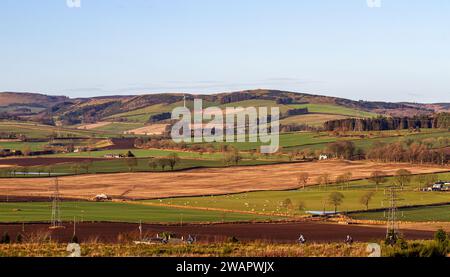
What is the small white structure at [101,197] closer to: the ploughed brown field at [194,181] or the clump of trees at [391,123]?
the ploughed brown field at [194,181]

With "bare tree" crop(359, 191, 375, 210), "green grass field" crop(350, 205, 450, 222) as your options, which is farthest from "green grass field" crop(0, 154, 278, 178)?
"green grass field" crop(350, 205, 450, 222)

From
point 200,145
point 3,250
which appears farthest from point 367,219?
point 200,145

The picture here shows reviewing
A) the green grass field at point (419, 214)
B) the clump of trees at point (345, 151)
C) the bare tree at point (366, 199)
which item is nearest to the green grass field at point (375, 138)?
the clump of trees at point (345, 151)

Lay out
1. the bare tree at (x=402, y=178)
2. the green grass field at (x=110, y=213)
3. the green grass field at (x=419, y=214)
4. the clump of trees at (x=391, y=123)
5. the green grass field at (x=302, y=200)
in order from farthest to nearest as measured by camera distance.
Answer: the clump of trees at (x=391, y=123), the bare tree at (x=402, y=178), the green grass field at (x=302, y=200), the green grass field at (x=419, y=214), the green grass field at (x=110, y=213)

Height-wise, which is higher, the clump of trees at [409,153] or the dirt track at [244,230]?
the clump of trees at [409,153]

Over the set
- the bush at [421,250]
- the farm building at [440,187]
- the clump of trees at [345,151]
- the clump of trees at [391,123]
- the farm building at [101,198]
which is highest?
the clump of trees at [391,123]

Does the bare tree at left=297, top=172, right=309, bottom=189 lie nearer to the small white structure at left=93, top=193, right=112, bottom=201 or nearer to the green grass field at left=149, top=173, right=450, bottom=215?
the green grass field at left=149, top=173, right=450, bottom=215
